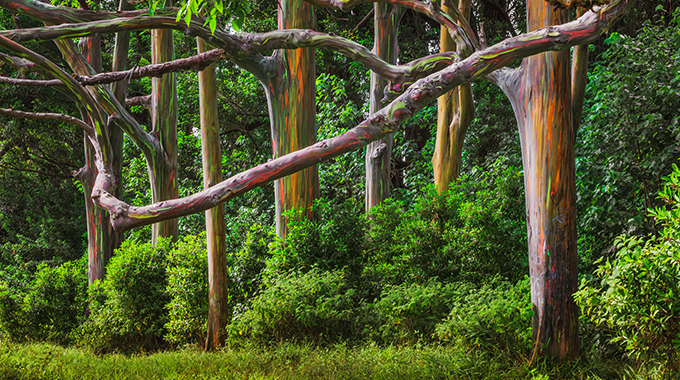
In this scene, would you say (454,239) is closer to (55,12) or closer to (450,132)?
(450,132)

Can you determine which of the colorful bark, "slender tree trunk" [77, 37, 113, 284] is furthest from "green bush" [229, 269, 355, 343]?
"slender tree trunk" [77, 37, 113, 284]

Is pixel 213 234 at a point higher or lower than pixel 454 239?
higher

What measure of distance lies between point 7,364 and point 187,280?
103 inches

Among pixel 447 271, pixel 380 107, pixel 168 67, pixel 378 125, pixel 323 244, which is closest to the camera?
pixel 378 125

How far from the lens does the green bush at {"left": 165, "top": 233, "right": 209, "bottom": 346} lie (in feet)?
25.8

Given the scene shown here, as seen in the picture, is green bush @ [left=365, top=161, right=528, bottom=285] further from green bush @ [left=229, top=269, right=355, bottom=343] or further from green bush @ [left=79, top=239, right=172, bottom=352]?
green bush @ [left=79, top=239, right=172, bottom=352]

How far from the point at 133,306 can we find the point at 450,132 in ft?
20.0

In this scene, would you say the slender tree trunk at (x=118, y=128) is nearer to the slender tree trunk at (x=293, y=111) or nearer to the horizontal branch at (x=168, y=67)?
the slender tree trunk at (x=293, y=111)

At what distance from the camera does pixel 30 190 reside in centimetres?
1816

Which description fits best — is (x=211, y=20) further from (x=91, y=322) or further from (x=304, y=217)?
(x=91, y=322)

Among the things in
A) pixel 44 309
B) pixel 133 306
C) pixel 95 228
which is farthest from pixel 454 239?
pixel 44 309

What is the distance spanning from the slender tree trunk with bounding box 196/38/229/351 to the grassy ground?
2.66 feet

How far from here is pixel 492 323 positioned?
5508 mm

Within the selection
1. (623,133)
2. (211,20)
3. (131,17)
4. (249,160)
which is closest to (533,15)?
(623,133)
